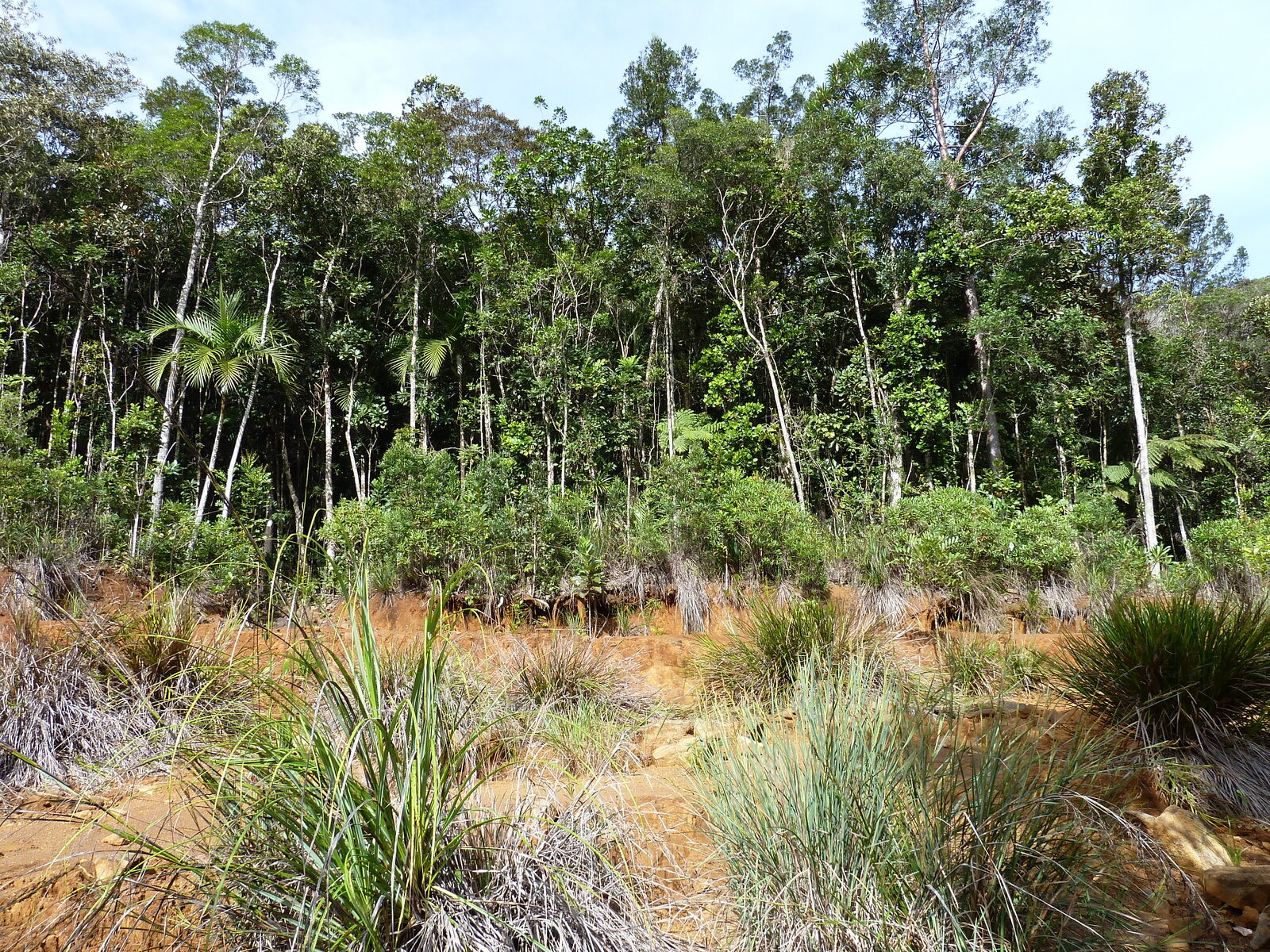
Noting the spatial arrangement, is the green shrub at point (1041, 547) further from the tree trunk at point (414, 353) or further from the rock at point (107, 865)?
the tree trunk at point (414, 353)

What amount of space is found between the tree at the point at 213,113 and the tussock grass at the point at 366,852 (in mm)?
12422

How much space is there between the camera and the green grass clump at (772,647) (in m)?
4.89

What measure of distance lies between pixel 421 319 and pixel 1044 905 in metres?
15.5

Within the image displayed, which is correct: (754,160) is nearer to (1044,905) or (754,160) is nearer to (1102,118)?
(1102,118)

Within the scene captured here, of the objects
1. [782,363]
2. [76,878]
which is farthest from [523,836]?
[782,363]

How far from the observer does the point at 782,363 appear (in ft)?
50.2

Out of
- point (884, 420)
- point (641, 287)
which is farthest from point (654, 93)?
point (884, 420)

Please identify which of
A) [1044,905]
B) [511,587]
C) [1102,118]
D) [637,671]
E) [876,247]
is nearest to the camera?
[1044,905]

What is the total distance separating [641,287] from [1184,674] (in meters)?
13.2

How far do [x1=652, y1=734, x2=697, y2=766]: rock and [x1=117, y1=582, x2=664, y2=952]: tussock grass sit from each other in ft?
5.14

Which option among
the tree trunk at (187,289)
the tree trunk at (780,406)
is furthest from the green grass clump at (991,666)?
the tree trunk at (187,289)

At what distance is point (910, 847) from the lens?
2074 mm

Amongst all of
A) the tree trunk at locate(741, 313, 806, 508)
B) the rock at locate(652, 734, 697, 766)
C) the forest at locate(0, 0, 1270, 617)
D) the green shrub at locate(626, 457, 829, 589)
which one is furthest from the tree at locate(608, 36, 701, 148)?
the rock at locate(652, 734, 697, 766)

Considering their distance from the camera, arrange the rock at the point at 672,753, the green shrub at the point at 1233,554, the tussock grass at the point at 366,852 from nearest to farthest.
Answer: the tussock grass at the point at 366,852, the rock at the point at 672,753, the green shrub at the point at 1233,554
